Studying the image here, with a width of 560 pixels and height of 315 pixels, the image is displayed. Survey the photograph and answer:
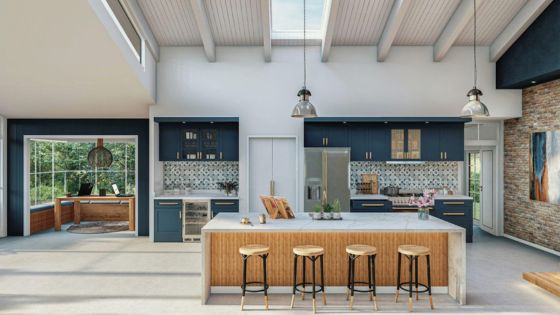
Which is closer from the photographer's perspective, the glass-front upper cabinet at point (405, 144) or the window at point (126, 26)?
the window at point (126, 26)

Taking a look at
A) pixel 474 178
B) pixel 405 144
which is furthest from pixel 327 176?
pixel 474 178

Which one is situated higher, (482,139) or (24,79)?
(24,79)

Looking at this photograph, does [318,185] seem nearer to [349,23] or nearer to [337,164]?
[337,164]

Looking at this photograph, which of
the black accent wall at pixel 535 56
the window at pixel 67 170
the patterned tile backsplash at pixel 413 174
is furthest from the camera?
the window at pixel 67 170

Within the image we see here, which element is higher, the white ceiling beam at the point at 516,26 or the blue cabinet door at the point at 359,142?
the white ceiling beam at the point at 516,26

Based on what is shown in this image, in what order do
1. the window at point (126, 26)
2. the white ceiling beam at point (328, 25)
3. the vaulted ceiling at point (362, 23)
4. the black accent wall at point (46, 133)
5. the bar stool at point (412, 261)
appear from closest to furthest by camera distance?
the bar stool at point (412, 261) < the window at point (126, 26) < the white ceiling beam at point (328, 25) < the vaulted ceiling at point (362, 23) < the black accent wall at point (46, 133)

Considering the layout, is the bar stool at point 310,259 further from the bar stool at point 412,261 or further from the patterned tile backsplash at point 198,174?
the patterned tile backsplash at point 198,174

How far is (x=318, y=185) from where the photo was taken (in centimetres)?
809

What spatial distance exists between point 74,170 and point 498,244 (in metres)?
10.9

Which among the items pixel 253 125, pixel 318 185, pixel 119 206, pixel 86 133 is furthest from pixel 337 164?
Result: pixel 119 206

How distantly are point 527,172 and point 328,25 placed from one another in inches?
187

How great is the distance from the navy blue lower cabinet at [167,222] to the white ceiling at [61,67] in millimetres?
2124

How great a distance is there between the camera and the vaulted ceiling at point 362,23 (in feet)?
24.3

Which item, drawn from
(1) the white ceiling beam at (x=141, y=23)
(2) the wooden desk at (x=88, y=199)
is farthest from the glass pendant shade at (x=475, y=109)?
(2) the wooden desk at (x=88, y=199)
